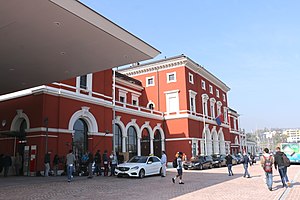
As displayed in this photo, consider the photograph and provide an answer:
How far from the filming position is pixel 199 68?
40.6m

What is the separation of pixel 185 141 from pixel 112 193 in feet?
81.4

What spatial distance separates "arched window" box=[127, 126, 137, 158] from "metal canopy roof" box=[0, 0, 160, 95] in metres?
14.0

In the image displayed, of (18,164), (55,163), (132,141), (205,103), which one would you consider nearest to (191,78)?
(205,103)

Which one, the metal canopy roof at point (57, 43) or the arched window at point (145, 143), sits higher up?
the metal canopy roof at point (57, 43)

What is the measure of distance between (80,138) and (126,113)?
785cm

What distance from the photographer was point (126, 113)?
2992cm

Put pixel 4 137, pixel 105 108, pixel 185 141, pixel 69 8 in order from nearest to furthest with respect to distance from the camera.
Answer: pixel 69 8, pixel 4 137, pixel 105 108, pixel 185 141

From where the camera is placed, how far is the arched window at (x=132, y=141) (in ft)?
101

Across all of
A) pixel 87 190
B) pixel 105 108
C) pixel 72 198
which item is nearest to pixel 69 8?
pixel 72 198

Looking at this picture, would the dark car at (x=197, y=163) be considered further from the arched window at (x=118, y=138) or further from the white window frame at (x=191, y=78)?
the white window frame at (x=191, y=78)

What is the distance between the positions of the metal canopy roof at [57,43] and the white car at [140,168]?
658 cm

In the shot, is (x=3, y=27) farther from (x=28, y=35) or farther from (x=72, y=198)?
(x=72, y=198)

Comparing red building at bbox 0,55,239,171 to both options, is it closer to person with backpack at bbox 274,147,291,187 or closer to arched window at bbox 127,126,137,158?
arched window at bbox 127,126,137,158

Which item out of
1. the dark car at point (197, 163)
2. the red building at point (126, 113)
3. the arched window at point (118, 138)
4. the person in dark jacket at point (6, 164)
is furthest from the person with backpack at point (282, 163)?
the arched window at point (118, 138)
